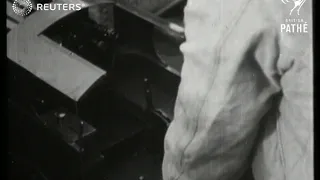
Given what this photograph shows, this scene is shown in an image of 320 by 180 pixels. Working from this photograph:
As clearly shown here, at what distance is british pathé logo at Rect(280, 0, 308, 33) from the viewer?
47cm

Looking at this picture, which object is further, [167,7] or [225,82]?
[167,7]

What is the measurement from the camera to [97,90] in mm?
679

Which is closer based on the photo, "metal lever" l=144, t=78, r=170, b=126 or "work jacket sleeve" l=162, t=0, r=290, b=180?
"work jacket sleeve" l=162, t=0, r=290, b=180

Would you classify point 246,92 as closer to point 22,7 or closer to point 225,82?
point 225,82

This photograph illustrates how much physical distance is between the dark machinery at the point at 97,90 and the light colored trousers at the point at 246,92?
0.49ft

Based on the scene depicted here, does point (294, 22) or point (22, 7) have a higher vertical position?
point (294, 22)

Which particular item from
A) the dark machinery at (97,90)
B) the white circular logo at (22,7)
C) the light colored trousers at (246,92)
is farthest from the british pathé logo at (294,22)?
the white circular logo at (22,7)

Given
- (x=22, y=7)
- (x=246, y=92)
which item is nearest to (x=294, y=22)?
(x=246, y=92)

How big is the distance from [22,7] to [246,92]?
46 cm

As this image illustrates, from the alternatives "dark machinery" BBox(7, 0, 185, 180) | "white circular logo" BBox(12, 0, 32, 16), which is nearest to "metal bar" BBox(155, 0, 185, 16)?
"dark machinery" BBox(7, 0, 185, 180)

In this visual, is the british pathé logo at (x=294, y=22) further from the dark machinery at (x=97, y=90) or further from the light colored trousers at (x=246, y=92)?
the dark machinery at (x=97, y=90)

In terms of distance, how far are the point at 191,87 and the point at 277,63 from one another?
0.12 meters

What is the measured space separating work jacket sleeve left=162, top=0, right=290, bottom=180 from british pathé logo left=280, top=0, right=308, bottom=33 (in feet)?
0.06

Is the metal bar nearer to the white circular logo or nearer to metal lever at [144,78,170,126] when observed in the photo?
metal lever at [144,78,170,126]
